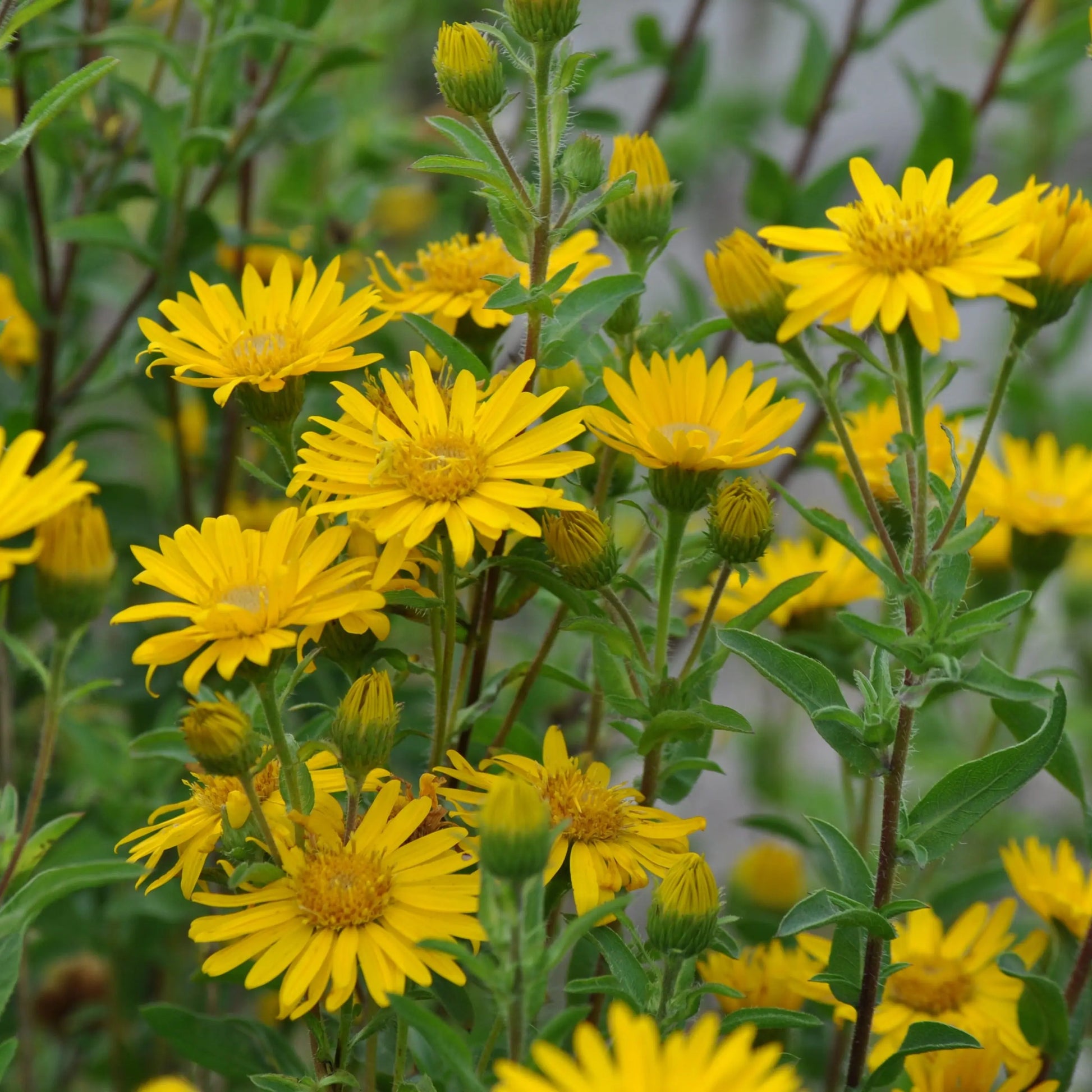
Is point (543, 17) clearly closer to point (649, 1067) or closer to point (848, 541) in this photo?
point (848, 541)

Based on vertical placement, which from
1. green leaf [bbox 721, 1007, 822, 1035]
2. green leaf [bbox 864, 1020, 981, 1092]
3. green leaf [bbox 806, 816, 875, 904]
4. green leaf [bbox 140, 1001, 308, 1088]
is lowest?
green leaf [bbox 140, 1001, 308, 1088]

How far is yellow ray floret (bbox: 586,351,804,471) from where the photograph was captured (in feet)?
2.42

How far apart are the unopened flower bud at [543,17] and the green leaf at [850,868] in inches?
18.5

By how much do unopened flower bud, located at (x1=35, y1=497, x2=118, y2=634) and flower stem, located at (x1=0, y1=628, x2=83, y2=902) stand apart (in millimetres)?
13

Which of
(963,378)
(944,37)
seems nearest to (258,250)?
(963,378)

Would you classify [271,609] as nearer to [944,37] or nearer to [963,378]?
[963,378]

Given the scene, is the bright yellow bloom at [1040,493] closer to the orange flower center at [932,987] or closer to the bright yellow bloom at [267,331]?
the orange flower center at [932,987]

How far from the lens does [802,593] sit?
1.00 meters

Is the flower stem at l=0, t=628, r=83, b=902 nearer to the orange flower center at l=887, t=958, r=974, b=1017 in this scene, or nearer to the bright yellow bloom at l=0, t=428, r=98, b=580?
the bright yellow bloom at l=0, t=428, r=98, b=580

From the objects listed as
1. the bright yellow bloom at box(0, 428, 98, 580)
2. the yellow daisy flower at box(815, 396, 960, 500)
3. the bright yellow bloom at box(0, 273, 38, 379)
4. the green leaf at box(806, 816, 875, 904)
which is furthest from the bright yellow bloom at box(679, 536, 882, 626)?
the bright yellow bloom at box(0, 273, 38, 379)

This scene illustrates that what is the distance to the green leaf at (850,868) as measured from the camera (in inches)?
29.7

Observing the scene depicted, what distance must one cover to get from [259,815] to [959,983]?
0.52 metres

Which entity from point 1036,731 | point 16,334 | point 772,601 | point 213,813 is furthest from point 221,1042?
point 16,334

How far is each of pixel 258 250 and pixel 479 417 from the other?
728 mm
